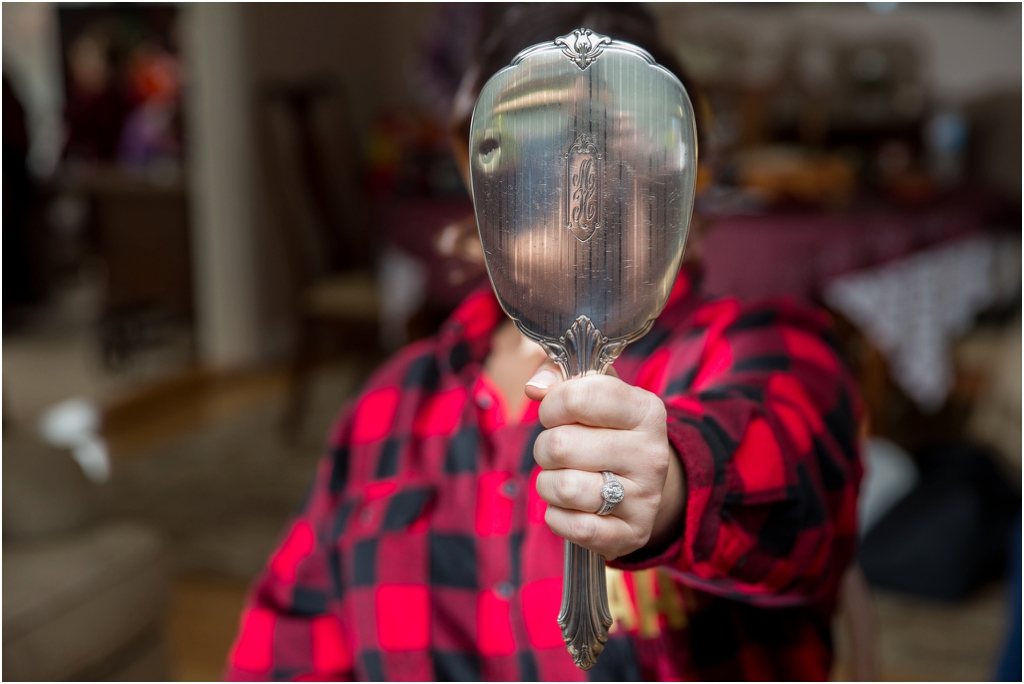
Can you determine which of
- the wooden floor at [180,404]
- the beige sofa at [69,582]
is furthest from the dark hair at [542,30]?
the wooden floor at [180,404]

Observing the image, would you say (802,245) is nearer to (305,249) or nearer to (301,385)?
(301,385)

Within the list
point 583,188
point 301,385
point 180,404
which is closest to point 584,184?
point 583,188

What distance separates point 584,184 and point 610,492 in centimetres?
9

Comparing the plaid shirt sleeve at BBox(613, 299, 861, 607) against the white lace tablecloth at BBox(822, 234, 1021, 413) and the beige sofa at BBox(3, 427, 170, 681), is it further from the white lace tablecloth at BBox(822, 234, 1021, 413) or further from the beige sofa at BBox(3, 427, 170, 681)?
the white lace tablecloth at BBox(822, 234, 1021, 413)

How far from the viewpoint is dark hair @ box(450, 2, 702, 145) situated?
19.5 inches

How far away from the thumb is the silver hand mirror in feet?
0.07

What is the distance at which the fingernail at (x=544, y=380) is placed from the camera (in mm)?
280

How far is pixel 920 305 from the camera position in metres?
2.08

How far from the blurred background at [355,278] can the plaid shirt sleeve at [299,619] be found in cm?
26

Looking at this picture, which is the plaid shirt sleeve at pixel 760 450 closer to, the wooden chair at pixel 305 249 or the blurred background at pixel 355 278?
the blurred background at pixel 355 278

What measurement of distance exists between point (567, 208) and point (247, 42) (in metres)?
3.79

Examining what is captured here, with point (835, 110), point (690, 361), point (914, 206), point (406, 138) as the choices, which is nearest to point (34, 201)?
point (406, 138)

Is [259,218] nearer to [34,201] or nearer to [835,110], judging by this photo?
[34,201]

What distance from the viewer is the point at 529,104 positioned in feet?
0.82
